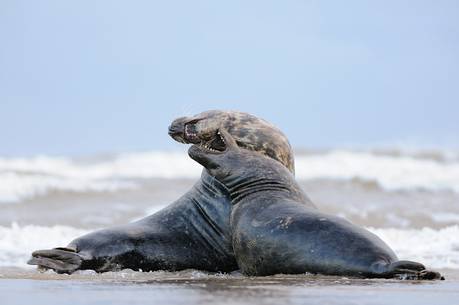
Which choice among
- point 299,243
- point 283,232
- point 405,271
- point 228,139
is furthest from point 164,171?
point 405,271

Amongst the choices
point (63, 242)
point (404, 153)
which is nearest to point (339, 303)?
point (63, 242)

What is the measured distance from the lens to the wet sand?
5.99m

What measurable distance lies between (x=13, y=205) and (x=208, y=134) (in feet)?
31.8

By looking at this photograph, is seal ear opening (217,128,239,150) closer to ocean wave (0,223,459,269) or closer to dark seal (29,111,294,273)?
dark seal (29,111,294,273)

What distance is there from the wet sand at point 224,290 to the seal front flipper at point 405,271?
0.11 m

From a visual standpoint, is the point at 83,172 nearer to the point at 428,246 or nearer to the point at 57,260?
the point at 428,246

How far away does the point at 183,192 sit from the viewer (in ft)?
71.9

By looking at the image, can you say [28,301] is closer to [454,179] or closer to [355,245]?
[355,245]

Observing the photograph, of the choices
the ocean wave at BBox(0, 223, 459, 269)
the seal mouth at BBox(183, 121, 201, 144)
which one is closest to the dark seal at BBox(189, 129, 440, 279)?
the seal mouth at BBox(183, 121, 201, 144)

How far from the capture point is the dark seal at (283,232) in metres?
7.55

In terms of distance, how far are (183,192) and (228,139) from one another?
1274 cm

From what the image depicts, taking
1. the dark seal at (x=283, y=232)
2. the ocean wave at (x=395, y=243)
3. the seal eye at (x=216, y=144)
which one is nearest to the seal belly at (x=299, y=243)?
the dark seal at (x=283, y=232)

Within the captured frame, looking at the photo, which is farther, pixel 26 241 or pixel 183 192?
pixel 183 192

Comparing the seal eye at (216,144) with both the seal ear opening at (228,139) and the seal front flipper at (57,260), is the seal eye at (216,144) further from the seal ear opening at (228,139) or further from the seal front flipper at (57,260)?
the seal front flipper at (57,260)
